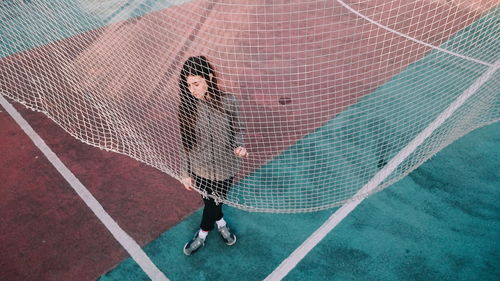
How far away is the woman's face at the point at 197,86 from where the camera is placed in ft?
7.78

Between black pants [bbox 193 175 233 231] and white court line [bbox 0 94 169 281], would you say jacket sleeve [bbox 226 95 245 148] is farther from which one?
white court line [bbox 0 94 169 281]

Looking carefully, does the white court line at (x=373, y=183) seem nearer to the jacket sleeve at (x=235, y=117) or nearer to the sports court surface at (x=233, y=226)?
the sports court surface at (x=233, y=226)

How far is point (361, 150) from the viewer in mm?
4008

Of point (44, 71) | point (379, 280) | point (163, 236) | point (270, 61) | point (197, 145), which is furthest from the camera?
point (270, 61)

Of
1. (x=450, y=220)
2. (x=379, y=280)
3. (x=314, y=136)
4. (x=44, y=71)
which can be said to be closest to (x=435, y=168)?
(x=450, y=220)

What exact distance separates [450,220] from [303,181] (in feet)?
4.36

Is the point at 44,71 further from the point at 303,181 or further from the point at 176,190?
the point at 303,181

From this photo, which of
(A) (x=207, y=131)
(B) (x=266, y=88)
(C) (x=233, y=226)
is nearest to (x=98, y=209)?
(C) (x=233, y=226)

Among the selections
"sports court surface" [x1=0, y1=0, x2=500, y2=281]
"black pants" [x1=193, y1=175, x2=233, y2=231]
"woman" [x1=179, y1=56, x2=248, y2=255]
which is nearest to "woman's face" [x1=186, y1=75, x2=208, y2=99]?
"woman" [x1=179, y1=56, x2=248, y2=255]

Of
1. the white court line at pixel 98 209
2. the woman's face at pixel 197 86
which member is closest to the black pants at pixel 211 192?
the white court line at pixel 98 209

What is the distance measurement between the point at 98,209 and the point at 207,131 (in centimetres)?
152

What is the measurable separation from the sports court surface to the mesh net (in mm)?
240

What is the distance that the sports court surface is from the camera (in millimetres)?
2947

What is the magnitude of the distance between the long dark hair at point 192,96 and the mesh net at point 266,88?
5cm
